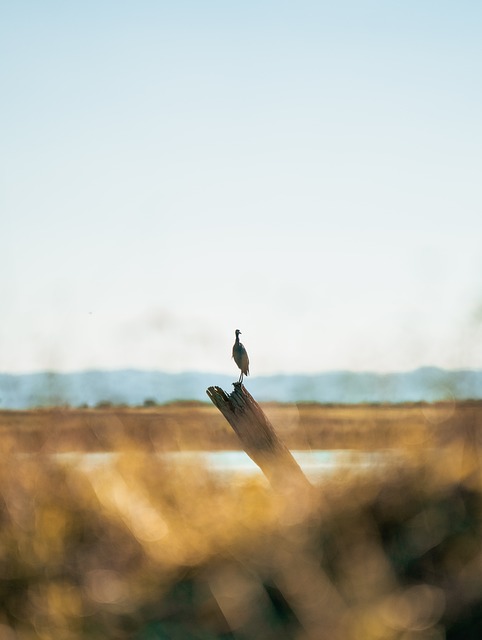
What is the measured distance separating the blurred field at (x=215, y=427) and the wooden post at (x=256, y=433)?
0.28ft

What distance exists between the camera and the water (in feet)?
9.68

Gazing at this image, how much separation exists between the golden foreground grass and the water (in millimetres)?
54

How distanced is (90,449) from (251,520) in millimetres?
1915

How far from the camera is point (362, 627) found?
2082 millimetres

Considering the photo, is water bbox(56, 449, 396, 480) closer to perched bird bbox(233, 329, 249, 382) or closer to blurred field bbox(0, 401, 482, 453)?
blurred field bbox(0, 401, 482, 453)

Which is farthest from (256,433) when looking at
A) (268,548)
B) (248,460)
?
(268,548)

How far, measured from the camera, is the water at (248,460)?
295 centimetres

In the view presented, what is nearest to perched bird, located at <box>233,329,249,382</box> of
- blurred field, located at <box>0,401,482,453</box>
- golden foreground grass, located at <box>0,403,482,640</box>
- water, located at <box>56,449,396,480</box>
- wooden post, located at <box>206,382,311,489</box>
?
blurred field, located at <box>0,401,482,453</box>

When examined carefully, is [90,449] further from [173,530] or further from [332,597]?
[332,597]

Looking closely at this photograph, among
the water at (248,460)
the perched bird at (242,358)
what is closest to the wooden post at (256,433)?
the water at (248,460)

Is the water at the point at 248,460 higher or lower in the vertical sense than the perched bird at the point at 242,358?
higher

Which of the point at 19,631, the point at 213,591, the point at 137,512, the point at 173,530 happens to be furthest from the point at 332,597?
the point at 19,631

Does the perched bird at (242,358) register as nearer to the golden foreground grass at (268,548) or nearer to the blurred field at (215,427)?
the blurred field at (215,427)

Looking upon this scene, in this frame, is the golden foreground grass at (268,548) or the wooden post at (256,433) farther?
the wooden post at (256,433)
